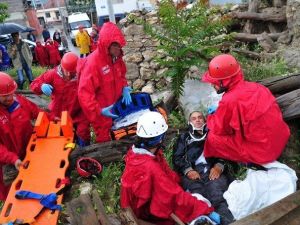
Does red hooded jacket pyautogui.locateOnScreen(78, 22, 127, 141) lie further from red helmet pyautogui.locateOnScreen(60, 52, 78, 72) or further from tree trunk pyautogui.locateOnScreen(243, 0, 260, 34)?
tree trunk pyautogui.locateOnScreen(243, 0, 260, 34)

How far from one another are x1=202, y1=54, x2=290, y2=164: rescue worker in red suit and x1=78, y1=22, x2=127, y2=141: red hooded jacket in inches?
58.1

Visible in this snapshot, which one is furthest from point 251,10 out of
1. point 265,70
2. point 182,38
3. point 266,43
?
point 182,38

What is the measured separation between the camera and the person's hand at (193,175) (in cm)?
378

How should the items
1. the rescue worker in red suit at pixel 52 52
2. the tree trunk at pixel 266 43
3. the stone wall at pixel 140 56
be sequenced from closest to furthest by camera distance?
the tree trunk at pixel 266 43 < the stone wall at pixel 140 56 < the rescue worker in red suit at pixel 52 52

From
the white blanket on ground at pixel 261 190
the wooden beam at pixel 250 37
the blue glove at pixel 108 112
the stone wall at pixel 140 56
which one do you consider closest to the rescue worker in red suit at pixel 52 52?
the stone wall at pixel 140 56

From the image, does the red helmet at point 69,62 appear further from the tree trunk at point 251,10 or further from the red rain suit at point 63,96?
the tree trunk at point 251,10

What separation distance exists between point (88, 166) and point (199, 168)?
1.43 metres

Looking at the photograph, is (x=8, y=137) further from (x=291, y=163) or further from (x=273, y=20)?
(x=273, y=20)

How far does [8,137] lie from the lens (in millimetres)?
4215

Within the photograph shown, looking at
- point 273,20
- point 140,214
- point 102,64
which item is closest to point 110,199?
point 140,214

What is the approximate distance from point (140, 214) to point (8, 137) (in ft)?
6.45

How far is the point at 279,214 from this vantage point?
2822 mm

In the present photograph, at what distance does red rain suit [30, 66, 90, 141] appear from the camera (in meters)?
4.84

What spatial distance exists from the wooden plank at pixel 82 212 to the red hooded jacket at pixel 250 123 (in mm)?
1401
